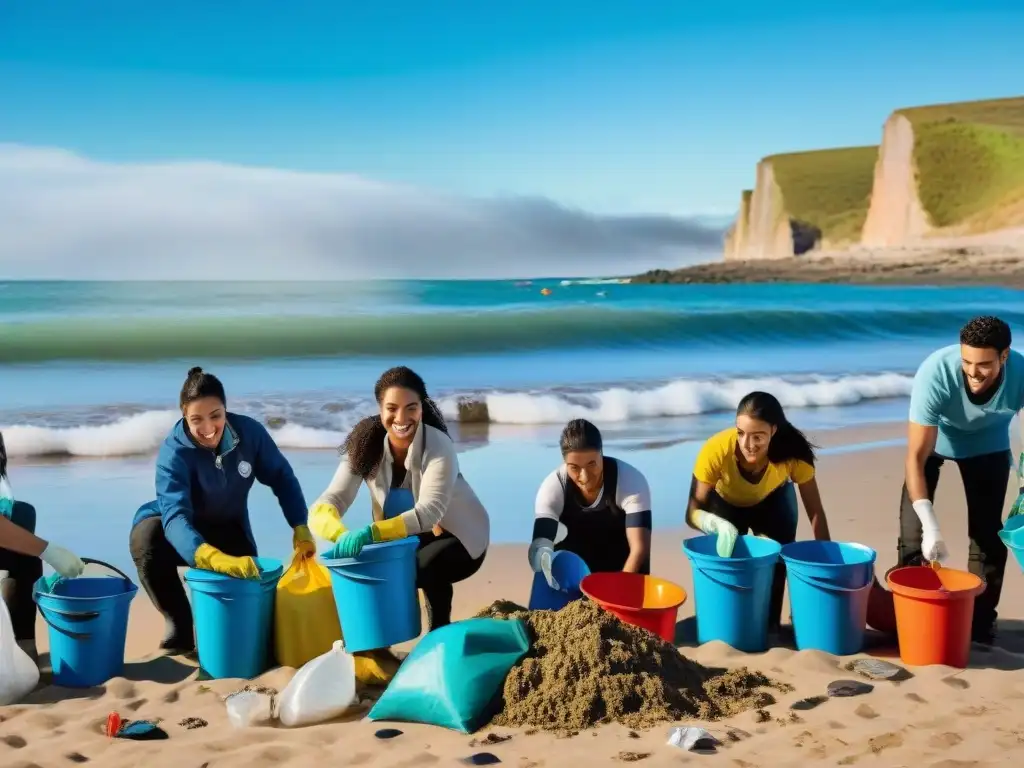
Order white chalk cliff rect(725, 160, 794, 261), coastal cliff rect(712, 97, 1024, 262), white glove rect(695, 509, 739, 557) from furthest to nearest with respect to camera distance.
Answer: white chalk cliff rect(725, 160, 794, 261), coastal cliff rect(712, 97, 1024, 262), white glove rect(695, 509, 739, 557)

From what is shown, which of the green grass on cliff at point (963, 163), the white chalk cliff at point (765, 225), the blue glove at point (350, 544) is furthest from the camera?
the white chalk cliff at point (765, 225)

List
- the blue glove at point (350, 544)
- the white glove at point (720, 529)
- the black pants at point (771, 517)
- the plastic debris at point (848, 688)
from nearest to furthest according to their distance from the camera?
1. the plastic debris at point (848, 688)
2. the blue glove at point (350, 544)
3. the white glove at point (720, 529)
4. the black pants at point (771, 517)

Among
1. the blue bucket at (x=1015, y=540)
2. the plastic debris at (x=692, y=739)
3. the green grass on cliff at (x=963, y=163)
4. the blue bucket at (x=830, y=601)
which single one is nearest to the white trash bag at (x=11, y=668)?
the plastic debris at (x=692, y=739)

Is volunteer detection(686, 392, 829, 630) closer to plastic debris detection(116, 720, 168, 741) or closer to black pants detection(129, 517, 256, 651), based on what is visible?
black pants detection(129, 517, 256, 651)

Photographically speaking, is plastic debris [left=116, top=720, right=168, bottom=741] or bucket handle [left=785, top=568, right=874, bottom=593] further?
bucket handle [left=785, top=568, right=874, bottom=593]

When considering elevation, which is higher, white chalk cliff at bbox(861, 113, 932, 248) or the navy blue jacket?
white chalk cliff at bbox(861, 113, 932, 248)

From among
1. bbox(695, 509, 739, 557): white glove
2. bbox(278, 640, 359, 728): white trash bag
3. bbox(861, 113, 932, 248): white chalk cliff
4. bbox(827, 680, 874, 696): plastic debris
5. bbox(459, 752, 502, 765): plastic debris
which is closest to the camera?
bbox(459, 752, 502, 765): plastic debris

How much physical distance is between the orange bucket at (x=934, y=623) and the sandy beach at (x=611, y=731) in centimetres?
7

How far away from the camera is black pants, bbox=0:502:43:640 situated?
3.60 meters

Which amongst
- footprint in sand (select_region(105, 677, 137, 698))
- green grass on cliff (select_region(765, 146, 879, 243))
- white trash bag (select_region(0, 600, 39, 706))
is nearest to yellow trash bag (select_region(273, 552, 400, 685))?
footprint in sand (select_region(105, 677, 137, 698))

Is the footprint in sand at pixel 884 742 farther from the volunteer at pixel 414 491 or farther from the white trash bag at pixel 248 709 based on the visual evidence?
the white trash bag at pixel 248 709

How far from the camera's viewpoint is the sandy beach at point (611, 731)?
2.81 metres

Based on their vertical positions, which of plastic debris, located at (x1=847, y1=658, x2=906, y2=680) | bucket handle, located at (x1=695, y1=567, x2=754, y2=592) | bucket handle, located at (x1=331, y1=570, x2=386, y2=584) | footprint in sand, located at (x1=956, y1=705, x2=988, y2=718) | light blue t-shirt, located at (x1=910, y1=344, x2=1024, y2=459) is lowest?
footprint in sand, located at (x1=956, y1=705, x2=988, y2=718)

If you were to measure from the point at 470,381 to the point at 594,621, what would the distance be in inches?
428
